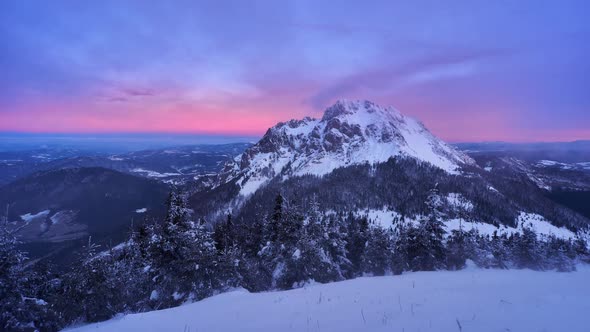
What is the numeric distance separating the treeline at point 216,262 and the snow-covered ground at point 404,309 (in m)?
12.7

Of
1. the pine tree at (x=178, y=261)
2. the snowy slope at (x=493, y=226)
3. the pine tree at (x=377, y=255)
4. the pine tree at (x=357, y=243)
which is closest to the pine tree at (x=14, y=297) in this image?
the pine tree at (x=178, y=261)

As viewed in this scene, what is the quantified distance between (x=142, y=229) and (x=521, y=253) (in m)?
56.2

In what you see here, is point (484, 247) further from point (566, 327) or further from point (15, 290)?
point (15, 290)

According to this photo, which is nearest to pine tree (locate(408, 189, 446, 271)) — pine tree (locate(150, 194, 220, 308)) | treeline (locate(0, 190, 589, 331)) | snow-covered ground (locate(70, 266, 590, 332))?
treeline (locate(0, 190, 589, 331))

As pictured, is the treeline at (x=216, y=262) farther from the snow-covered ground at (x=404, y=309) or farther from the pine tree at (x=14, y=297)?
the snow-covered ground at (x=404, y=309)

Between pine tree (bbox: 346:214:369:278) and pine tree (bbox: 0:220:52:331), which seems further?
pine tree (bbox: 346:214:369:278)

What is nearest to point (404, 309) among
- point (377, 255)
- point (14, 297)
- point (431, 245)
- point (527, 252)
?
point (14, 297)

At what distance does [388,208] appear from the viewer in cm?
17062

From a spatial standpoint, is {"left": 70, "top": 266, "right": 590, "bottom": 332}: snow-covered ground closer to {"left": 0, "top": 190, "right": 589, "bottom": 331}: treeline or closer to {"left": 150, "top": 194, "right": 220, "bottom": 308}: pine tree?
{"left": 0, "top": 190, "right": 589, "bottom": 331}: treeline

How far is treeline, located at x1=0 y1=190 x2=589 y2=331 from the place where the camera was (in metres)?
18.2

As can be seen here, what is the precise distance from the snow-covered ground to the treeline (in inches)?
500

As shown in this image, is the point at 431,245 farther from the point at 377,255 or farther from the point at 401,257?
the point at 377,255

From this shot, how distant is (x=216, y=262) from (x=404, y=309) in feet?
78.1

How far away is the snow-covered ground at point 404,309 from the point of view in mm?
7207
